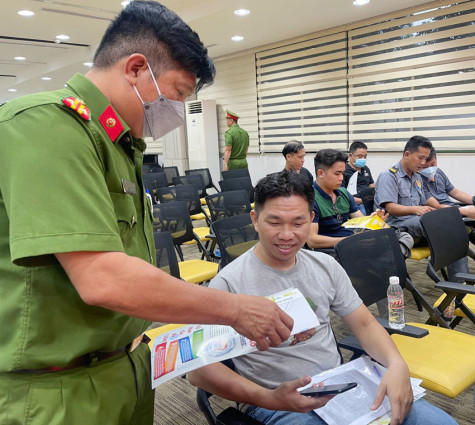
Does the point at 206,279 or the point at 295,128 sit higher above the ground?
the point at 295,128

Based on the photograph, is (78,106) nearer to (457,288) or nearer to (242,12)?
(457,288)

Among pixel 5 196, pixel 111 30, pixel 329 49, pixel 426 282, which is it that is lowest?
pixel 426 282

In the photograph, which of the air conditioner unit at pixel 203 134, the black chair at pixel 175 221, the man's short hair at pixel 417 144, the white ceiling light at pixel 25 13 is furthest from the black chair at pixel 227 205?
the air conditioner unit at pixel 203 134

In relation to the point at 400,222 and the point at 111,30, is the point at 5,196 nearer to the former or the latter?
the point at 111,30

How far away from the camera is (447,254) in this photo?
2.74 m

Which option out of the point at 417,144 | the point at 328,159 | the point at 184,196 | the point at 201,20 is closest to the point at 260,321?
the point at 328,159

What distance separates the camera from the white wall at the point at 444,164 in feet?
18.5

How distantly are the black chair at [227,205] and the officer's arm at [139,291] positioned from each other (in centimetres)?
320

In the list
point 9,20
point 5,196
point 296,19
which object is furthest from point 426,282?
point 9,20

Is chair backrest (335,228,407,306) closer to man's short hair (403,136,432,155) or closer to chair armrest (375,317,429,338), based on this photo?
chair armrest (375,317,429,338)

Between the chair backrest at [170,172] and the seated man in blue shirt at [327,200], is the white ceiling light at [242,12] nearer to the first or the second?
the chair backrest at [170,172]

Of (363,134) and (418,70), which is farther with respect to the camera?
(363,134)

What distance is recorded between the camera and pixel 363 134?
6.79m

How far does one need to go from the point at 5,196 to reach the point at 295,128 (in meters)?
7.47
